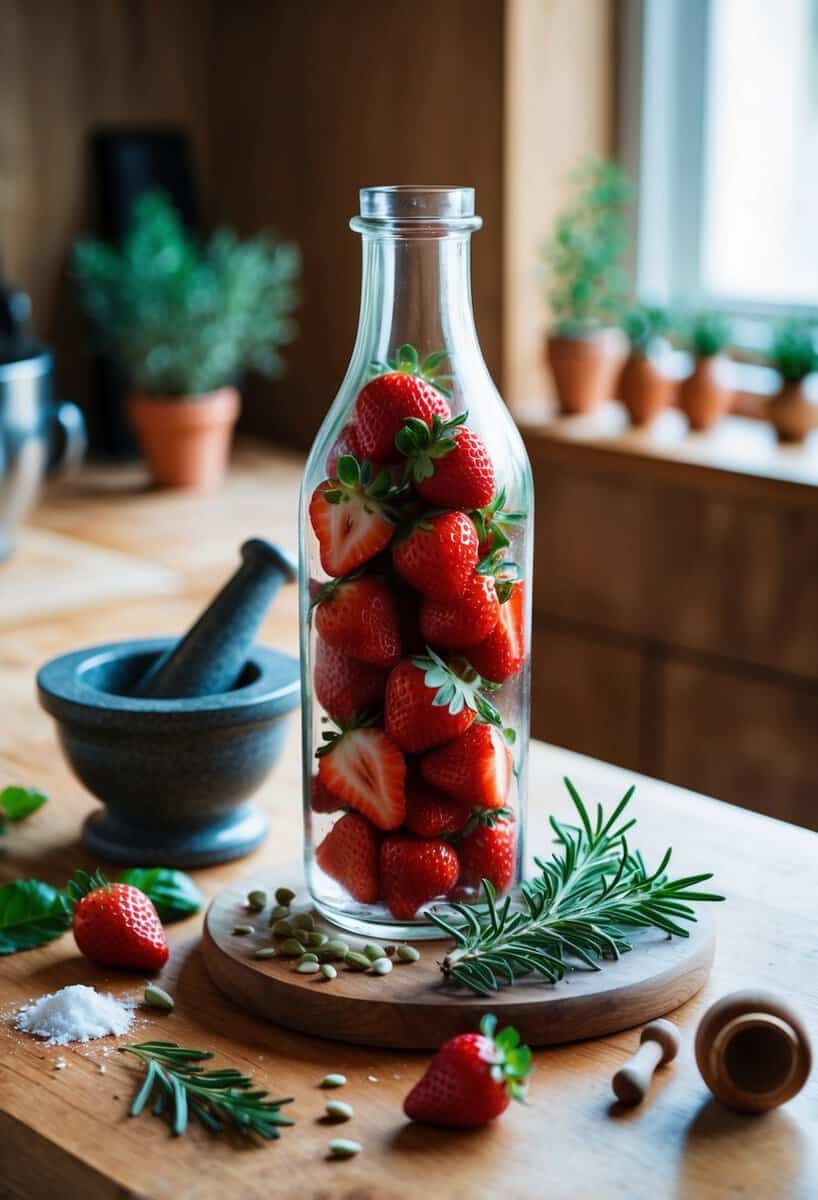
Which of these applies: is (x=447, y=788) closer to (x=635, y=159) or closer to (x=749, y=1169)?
(x=749, y=1169)

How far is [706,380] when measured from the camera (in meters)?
2.22

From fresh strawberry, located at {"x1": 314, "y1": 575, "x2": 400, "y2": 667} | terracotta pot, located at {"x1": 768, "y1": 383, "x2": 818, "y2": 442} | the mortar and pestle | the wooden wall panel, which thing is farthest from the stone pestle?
the wooden wall panel

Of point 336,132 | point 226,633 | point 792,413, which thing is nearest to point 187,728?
point 226,633

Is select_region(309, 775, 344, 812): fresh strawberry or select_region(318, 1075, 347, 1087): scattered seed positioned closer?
select_region(318, 1075, 347, 1087): scattered seed

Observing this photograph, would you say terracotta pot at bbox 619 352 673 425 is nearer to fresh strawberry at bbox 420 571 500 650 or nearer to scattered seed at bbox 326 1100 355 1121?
fresh strawberry at bbox 420 571 500 650

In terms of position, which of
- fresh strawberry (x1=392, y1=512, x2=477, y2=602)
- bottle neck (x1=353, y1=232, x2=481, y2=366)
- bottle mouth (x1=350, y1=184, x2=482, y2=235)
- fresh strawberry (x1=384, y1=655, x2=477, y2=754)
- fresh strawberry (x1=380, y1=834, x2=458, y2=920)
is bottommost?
fresh strawberry (x1=380, y1=834, x2=458, y2=920)

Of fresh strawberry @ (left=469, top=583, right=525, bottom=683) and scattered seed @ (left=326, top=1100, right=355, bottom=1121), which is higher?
fresh strawberry @ (left=469, top=583, right=525, bottom=683)

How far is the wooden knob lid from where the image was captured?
0.75 meters

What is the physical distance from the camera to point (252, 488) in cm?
235

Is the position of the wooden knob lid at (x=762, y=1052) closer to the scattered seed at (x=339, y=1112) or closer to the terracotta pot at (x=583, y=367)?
the scattered seed at (x=339, y=1112)

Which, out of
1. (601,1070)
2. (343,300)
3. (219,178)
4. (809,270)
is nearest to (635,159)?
(809,270)

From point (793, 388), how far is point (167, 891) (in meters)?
1.40

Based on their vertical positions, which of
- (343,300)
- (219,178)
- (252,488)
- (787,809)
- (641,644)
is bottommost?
(787,809)

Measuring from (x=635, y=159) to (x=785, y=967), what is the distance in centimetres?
180
